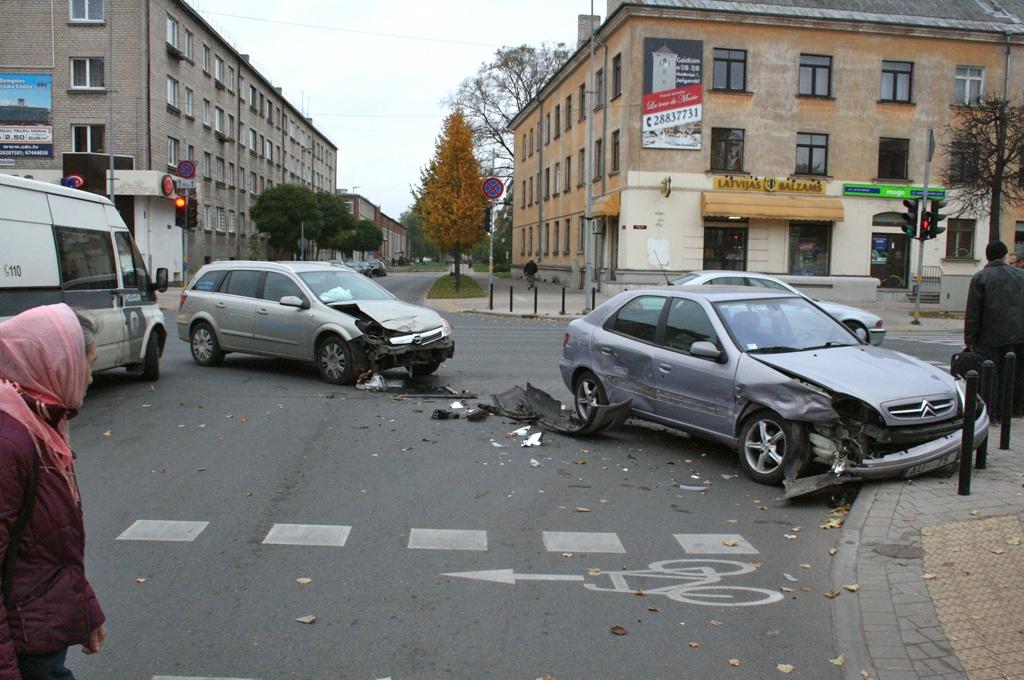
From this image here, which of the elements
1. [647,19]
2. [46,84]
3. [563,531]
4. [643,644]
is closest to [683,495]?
[563,531]

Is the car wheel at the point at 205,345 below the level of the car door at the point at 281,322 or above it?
below

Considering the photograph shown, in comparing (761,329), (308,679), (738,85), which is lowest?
(308,679)

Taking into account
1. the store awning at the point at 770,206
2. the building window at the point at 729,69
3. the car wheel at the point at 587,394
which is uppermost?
the building window at the point at 729,69

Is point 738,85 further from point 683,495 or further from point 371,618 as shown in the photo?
point 371,618

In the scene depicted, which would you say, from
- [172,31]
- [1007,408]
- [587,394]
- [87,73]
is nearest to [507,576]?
[587,394]

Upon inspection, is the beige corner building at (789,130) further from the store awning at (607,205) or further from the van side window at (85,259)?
the van side window at (85,259)

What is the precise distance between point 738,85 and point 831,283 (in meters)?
8.67

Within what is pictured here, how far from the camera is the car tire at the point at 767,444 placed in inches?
272

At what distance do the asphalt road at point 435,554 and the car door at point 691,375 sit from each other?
449 mm

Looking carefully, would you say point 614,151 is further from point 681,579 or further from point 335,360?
point 681,579

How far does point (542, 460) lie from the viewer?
26.4 feet

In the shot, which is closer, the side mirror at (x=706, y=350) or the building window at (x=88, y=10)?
the side mirror at (x=706, y=350)

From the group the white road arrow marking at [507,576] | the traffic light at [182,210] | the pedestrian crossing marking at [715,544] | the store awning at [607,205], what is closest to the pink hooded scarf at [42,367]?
the white road arrow marking at [507,576]

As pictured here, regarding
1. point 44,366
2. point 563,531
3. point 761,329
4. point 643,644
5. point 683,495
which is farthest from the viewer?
point 761,329
